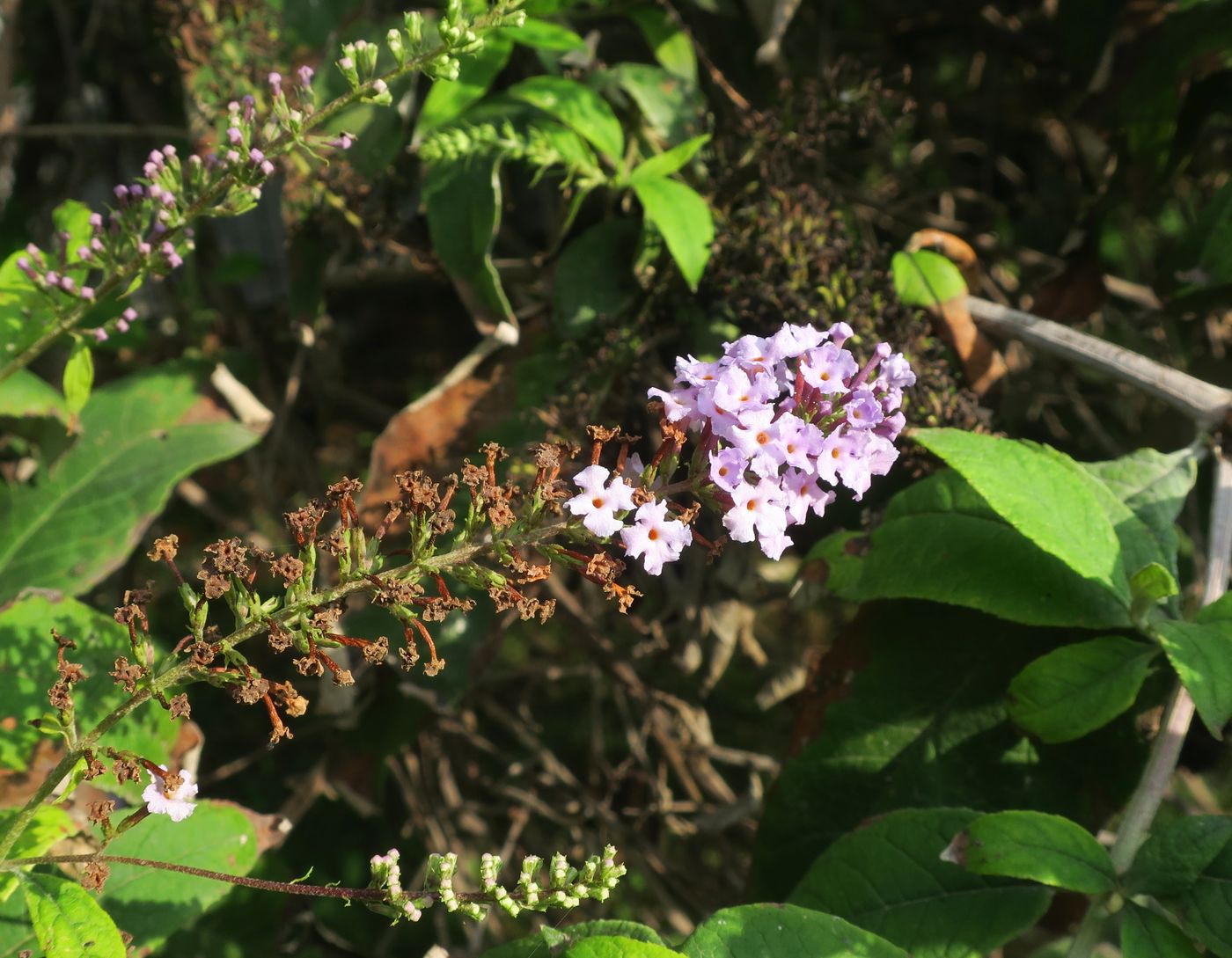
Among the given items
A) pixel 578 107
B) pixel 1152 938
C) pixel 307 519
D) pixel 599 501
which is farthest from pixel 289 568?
pixel 1152 938

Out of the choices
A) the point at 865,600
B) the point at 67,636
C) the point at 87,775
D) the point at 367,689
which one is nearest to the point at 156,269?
the point at 67,636

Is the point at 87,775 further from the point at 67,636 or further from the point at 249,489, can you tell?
the point at 249,489

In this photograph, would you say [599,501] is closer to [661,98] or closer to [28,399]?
[661,98]

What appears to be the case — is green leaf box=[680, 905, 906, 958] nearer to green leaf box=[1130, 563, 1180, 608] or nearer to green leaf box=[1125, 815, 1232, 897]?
green leaf box=[1125, 815, 1232, 897]

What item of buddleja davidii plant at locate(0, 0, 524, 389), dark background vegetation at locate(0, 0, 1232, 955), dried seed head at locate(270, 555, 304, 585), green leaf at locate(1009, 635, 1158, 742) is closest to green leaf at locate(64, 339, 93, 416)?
buddleja davidii plant at locate(0, 0, 524, 389)

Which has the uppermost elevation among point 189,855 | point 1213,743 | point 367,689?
point 189,855
